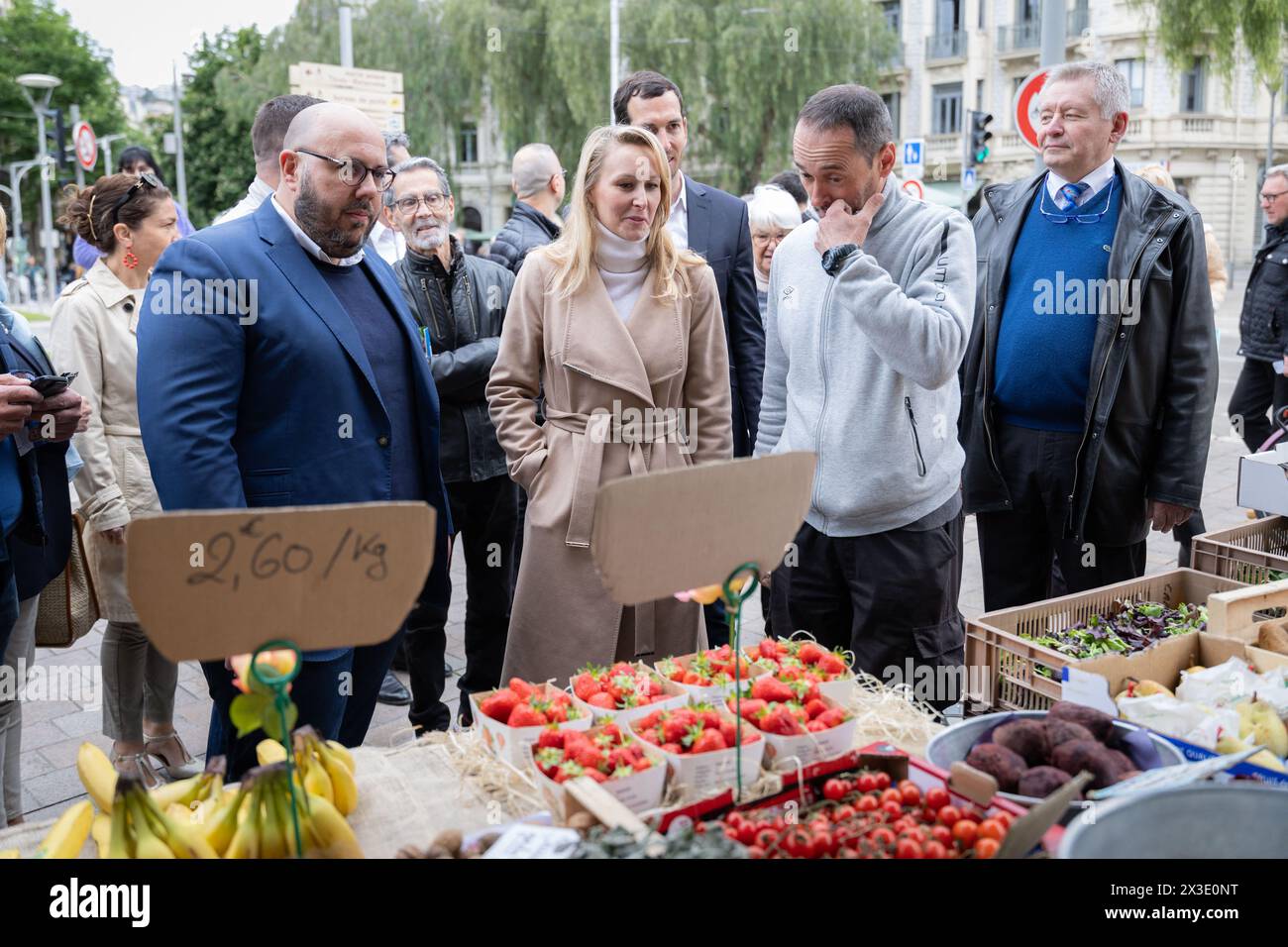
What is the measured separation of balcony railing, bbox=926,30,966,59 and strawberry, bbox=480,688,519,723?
146ft

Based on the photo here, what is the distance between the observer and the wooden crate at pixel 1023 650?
2.65 metres

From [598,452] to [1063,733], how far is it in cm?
166

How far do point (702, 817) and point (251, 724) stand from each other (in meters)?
0.80

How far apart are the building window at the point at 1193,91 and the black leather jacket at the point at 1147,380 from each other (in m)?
38.8

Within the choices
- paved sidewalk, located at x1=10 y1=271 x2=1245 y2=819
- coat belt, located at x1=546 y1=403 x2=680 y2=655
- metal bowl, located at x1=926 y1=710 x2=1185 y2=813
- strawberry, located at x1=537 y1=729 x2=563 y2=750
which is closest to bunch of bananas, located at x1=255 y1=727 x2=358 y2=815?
strawberry, located at x1=537 y1=729 x2=563 y2=750

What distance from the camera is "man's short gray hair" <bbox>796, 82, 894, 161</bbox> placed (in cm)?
286

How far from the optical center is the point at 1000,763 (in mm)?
2012

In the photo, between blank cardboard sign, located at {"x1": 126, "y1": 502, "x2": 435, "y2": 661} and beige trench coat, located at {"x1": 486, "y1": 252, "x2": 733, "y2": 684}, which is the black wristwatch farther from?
blank cardboard sign, located at {"x1": 126, "y1": 502, "x2": 435, "y2": 661}

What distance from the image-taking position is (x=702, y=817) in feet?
6.53

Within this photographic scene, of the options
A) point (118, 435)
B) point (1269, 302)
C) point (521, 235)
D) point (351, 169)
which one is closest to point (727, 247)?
point (521, 235)

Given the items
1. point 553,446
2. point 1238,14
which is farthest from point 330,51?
point 553,446

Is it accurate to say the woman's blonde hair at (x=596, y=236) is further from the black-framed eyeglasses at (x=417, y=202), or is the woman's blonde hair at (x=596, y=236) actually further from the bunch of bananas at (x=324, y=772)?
the bunch of bananas at (x=324, y=772)

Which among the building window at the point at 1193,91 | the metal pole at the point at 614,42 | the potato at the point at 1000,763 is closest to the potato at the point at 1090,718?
the potato at the point at 1000,763
